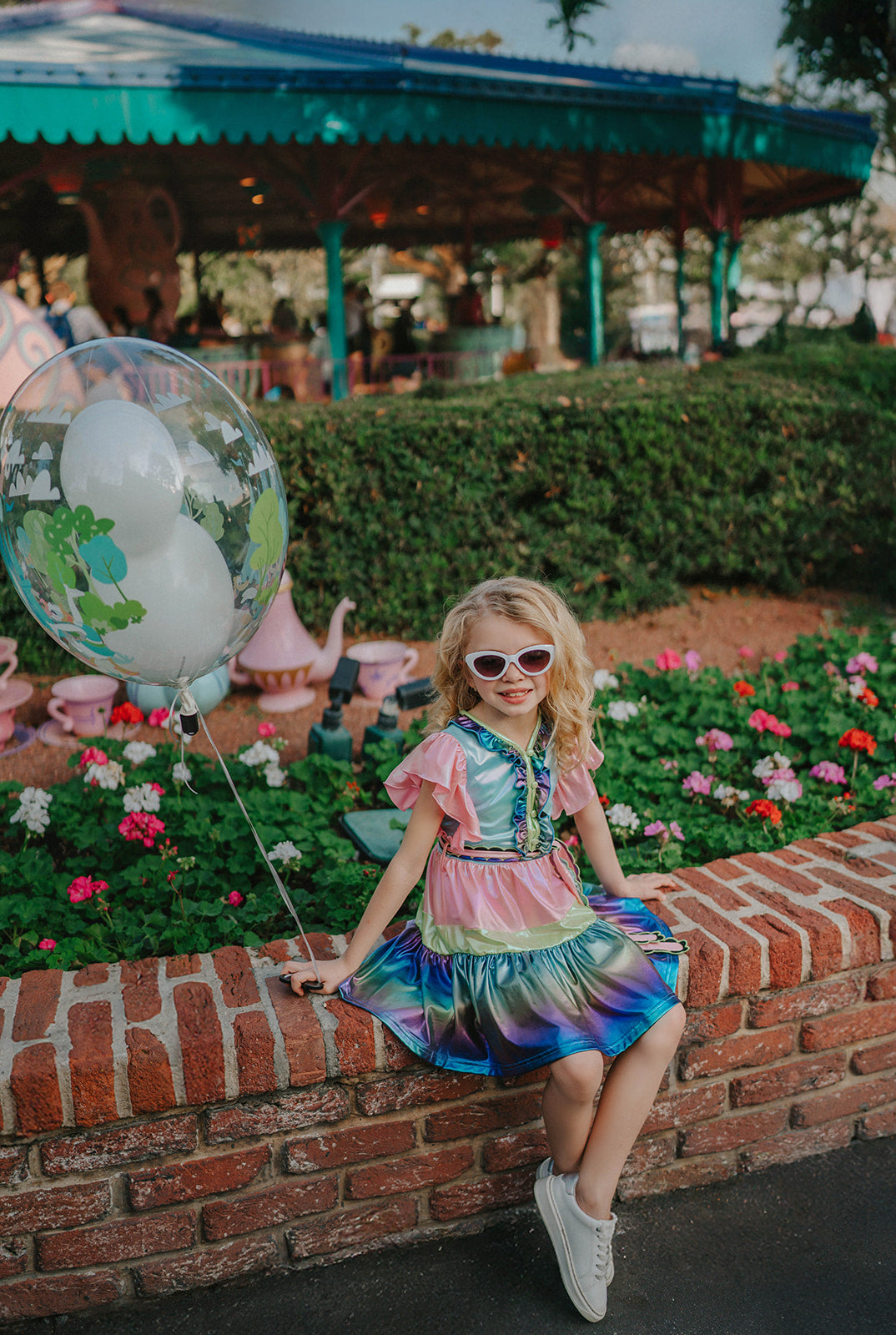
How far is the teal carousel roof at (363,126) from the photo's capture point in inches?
287

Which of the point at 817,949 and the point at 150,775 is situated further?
the point at 150,775

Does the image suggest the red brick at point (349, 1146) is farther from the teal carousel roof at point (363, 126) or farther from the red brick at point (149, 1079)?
the teal carousel roof at point (363, 126)

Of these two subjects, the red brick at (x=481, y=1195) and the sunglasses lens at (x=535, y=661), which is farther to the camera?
the red brick at (x=481, y=1195)

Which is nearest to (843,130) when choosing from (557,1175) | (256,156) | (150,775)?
(256,156)

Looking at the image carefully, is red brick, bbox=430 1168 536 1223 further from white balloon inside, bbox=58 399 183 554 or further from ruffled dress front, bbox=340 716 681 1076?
white balloon inside, bbox=58 399 183 554

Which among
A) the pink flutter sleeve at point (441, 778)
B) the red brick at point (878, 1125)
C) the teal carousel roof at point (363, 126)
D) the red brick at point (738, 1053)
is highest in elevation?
the teal carousel roof at point (363, 126)

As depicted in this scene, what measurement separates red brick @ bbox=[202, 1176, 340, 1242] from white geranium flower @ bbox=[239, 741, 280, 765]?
49.7 inches

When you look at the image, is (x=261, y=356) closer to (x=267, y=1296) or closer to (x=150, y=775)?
(x=150, y=775)

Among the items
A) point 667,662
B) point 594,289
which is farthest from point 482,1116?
point 594,289

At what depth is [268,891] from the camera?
2.40 m

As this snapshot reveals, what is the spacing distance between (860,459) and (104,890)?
14.5ft

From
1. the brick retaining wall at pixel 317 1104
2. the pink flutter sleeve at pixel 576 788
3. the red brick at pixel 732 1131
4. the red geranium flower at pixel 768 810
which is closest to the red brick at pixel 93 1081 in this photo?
the brick retaining wall at pixel 317 1104

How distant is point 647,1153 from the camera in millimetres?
2016

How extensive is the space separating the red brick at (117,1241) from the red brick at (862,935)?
1.37m
